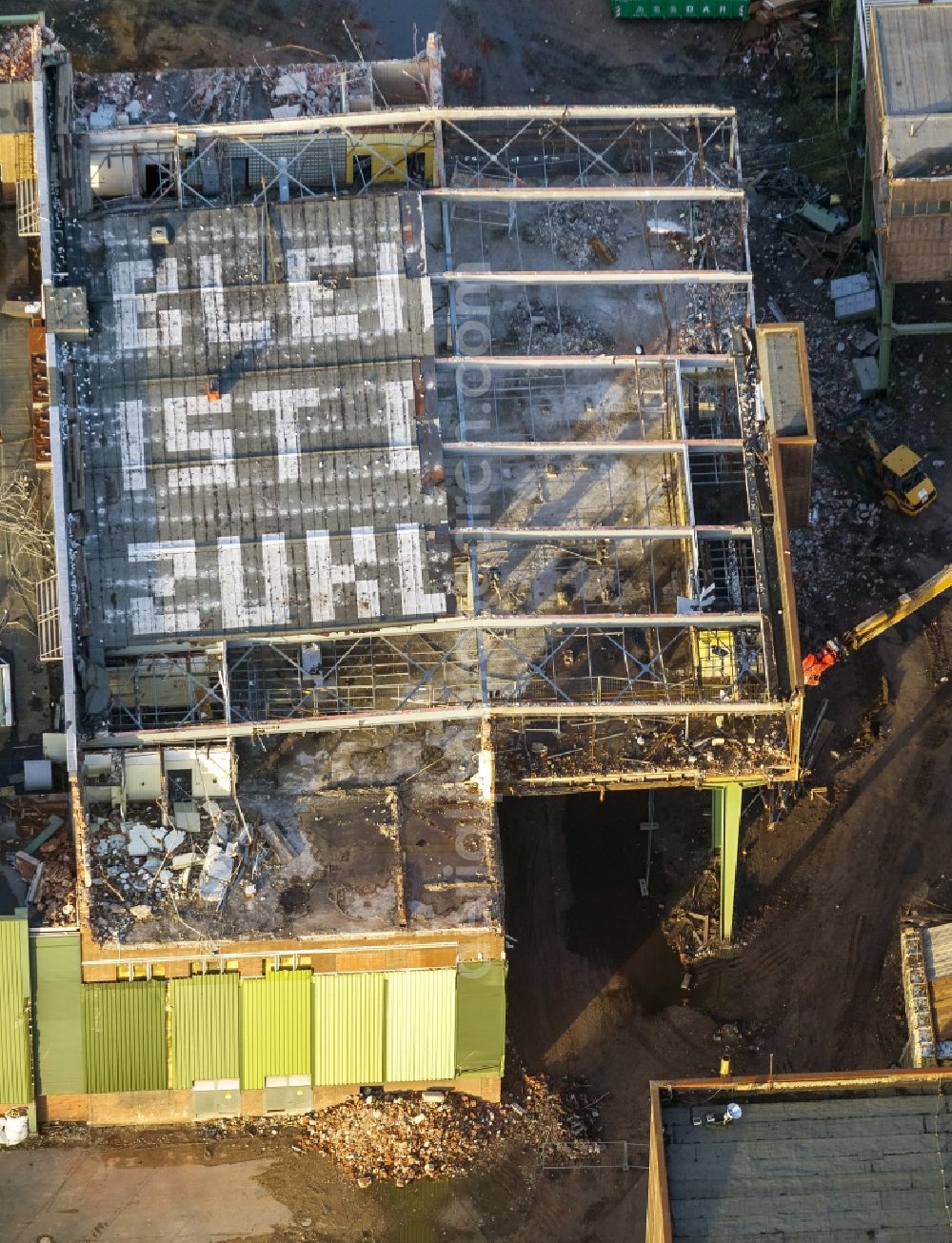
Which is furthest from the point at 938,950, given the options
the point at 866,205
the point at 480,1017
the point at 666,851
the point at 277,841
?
the point at 866,205

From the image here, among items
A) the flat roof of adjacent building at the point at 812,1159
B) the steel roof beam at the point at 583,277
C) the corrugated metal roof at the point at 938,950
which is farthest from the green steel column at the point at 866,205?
the flat roof of adjacent building at the point at 812,1159

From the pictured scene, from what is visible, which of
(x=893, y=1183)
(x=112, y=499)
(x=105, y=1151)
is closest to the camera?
(x=893, y=1183)

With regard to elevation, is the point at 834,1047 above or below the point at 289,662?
below

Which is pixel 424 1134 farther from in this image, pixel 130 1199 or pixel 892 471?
pixel 892 471

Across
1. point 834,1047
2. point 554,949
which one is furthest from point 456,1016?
point 834,1047

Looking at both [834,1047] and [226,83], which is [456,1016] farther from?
[226,83]

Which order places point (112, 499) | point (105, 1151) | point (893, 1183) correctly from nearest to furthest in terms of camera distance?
point (893, 1183)
point (112, 499)
point (105, 1151)
